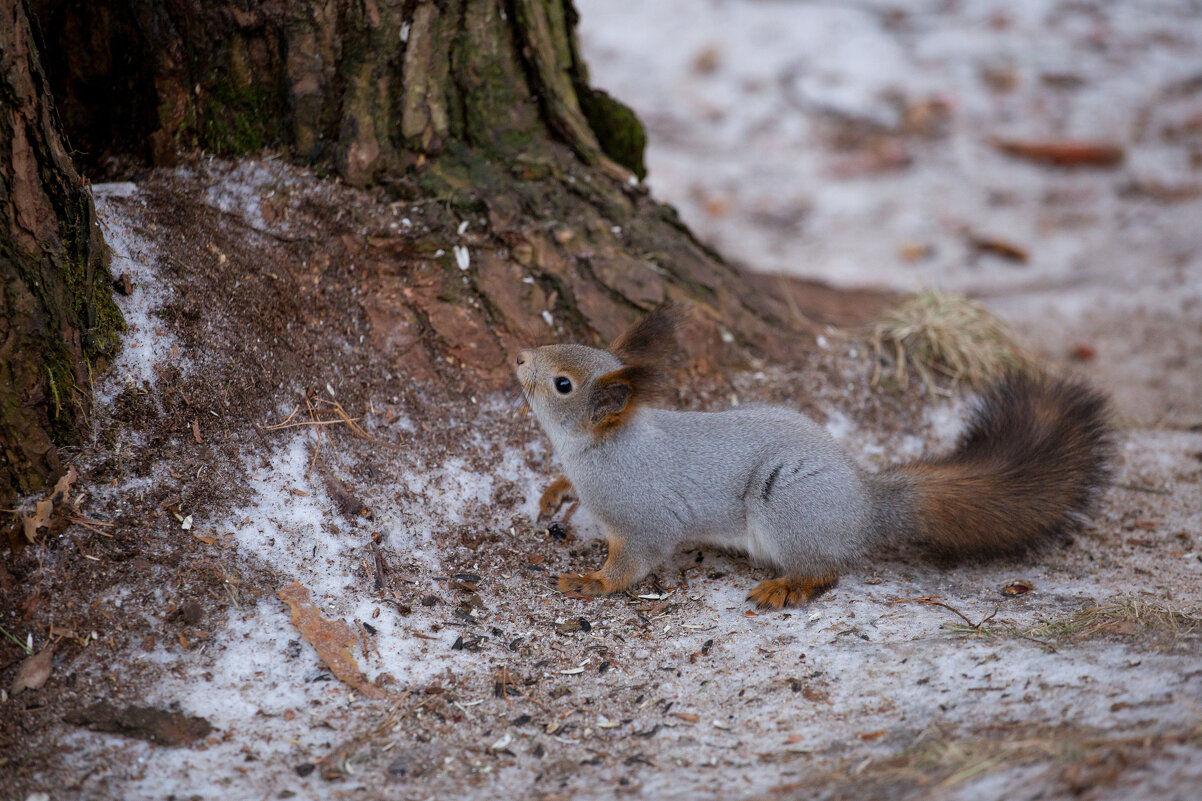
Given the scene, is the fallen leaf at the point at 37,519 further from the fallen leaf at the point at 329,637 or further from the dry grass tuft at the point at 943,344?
the dry grass tuft at the point at 943,344

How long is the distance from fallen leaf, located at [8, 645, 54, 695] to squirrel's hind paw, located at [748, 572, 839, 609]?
191cm

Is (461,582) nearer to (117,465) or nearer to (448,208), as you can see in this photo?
(117,465)

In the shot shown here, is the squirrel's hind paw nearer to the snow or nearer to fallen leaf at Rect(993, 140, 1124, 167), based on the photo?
the snow

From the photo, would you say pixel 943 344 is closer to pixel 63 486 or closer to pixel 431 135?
pixel 431 135

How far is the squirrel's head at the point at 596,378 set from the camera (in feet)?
9.91

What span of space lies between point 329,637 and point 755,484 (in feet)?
4.51

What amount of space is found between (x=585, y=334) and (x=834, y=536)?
1232mm

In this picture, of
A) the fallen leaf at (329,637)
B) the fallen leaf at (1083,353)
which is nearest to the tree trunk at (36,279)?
the fallen leaf at (329,637)

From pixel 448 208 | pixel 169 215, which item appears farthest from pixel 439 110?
pixel 169 215

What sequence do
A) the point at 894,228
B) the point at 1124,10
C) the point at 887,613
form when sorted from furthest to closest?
the point at 1124,10 → the point at 894,228 → the point at 887,613

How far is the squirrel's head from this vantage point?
3.02 meters

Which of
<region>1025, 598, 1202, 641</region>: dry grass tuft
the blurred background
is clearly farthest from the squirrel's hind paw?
the blurred background

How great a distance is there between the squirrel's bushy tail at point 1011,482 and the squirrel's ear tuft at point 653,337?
852 millimetres

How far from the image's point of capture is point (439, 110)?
11.5 feet
